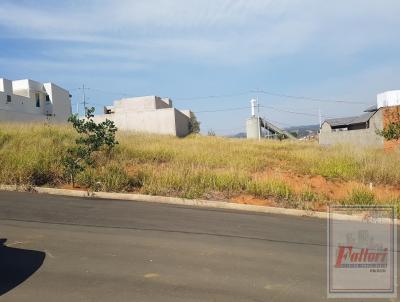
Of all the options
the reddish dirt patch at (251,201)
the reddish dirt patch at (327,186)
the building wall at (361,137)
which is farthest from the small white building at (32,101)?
the reddish dirt patch at (251,201)

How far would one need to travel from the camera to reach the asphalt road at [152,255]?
16.7 feet

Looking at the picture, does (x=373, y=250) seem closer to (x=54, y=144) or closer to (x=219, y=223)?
(x=219, y=223)

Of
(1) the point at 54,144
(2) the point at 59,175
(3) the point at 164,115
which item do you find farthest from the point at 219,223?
(3) the point at 164,115

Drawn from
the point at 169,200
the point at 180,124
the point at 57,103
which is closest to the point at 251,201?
the point at 169,200

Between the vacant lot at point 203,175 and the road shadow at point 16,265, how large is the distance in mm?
6059

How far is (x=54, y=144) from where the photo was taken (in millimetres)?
16078

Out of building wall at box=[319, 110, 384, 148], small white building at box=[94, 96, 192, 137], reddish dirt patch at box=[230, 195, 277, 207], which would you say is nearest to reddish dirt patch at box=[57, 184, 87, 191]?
reddish dirt patch at box=[230, 195, 277, 207]

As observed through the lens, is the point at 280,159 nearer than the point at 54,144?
No

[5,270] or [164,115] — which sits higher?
[164,115]

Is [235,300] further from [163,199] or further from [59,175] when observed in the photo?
[59,175]

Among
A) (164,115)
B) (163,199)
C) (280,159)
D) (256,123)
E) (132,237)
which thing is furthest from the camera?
(256,123)

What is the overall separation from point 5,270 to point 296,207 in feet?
26.4

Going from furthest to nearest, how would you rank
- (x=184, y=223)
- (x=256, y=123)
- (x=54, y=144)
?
(x=256, y=123), (x=54, y=144), (x=184, y=223)

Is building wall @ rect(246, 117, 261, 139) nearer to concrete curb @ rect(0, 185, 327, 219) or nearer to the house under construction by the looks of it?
the house under construction
